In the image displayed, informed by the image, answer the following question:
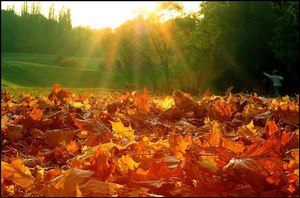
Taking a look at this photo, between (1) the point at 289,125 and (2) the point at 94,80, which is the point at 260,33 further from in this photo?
(1) the point at 289,125

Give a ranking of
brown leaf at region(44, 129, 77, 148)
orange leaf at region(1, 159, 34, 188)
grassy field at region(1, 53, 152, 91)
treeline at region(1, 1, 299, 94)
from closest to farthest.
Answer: orange leaf at region(1, 159, 34, 188), brown leaf at region(44, 129, 77, 148), treeline at region(1, 1, 299, 94), grassy field at region(1, 53, 152, 91)

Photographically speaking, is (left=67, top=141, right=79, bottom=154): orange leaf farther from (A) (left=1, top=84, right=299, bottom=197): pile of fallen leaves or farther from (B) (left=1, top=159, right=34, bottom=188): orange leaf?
(B) (left=1, top=159, right=34, bottom=188): orange leaf

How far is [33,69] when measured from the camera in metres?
62.9

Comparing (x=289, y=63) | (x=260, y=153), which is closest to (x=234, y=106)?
(x=260, y=153)

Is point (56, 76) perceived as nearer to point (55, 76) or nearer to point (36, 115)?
point (55, 76)

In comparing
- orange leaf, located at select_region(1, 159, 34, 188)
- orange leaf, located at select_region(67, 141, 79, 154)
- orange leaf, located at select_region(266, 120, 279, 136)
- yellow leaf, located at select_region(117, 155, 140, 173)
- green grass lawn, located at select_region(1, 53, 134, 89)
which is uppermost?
orange leaf, located at select_region(266, 120, 279, 136)

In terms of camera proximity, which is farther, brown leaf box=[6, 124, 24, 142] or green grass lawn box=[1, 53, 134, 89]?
green grass lawn box=[1, 53, 134, 89]

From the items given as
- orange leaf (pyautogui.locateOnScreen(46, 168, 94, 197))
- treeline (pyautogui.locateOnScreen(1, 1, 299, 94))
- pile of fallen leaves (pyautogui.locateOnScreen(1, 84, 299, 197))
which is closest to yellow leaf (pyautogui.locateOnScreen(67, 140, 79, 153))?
pile of fallen leaves (pyautogui.locateOnScreen(1, 84, 299, 197))

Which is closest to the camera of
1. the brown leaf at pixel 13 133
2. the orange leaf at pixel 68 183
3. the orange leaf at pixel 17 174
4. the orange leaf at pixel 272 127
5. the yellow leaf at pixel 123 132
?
the orange leaf at pixel 68 183

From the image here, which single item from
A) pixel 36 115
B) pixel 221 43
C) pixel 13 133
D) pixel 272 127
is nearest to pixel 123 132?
pixel 272 127

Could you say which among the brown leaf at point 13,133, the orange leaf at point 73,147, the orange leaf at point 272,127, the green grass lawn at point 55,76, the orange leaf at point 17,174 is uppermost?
the orange leaf at point 272,127

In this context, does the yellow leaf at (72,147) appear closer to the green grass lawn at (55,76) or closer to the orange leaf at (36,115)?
the orange leaf at (36,115)

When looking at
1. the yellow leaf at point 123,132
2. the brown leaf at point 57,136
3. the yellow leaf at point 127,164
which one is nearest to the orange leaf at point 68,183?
the yellow leaf at point 127,164

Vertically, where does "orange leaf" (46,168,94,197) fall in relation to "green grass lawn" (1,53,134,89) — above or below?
above
